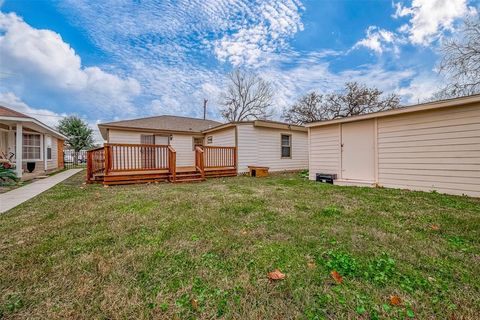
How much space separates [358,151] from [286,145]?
492 centimetres

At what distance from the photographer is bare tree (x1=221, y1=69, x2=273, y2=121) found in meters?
24.0

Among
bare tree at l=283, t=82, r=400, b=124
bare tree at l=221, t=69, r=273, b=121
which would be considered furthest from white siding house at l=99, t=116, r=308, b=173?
bare tree at l=221, t=69, r=273, b=121

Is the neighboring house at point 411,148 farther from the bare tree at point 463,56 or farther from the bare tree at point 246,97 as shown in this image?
the bare tree at point 246,97

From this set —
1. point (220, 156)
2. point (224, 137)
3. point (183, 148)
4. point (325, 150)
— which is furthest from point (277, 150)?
point (183, 148)

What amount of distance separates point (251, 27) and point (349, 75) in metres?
9.98

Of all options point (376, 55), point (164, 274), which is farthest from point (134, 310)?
point (376, 55)

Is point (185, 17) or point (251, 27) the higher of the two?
point (251, 27)

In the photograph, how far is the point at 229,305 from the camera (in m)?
1.41

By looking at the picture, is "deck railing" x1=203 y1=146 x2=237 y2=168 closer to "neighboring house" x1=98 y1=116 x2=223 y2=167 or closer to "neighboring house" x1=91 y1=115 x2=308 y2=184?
"neighboring house" x1=91 y1=115 x2=308 y2=184

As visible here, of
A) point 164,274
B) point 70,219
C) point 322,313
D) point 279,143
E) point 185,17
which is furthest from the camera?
point 279,143

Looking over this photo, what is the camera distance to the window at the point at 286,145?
11389mm

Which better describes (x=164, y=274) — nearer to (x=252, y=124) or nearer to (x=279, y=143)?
(x=252, y=124)

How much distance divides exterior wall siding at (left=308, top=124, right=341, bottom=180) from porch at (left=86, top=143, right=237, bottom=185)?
11.6 ft

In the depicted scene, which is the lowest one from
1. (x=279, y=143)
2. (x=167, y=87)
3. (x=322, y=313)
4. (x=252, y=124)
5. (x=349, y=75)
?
(x=322, y=313)
